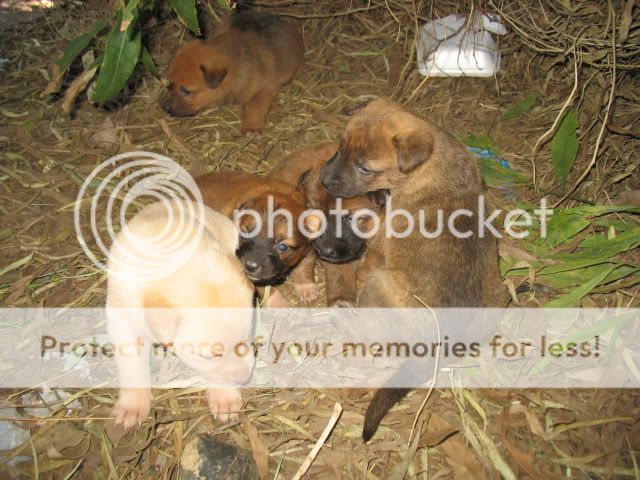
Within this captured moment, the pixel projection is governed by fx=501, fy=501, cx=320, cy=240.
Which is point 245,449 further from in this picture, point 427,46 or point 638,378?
point 427,46

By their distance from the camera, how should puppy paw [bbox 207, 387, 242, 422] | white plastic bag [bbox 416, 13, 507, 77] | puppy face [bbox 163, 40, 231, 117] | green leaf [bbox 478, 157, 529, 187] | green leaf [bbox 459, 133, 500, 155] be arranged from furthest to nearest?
white plastic bag [bbox 416, 13, 507, 77] < puppy face [bbox 163, 40, 231, 117] < green leaf [bbox 459, 133, 500, 155] < green leaf [bbox 478, 157, 529, 187] < puppy paw [bbox 207, 387, 242, 422]

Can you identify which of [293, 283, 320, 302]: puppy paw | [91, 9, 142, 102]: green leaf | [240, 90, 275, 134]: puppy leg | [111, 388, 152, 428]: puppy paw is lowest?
[111, 388, 152, 428]: puppy paw

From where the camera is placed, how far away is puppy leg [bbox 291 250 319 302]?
4180 millimetres

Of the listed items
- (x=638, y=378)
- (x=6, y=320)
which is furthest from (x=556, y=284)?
(x=6, y=320)

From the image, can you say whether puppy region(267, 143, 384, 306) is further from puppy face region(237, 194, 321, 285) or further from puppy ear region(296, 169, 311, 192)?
puppy face region(237, 194, 321, 285)

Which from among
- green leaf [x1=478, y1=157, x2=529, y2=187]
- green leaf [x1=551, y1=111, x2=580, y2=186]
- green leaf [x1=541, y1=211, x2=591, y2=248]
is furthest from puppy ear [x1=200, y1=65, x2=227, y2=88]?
green leaf [x1=541, y1=211, x2=591, y2=248]

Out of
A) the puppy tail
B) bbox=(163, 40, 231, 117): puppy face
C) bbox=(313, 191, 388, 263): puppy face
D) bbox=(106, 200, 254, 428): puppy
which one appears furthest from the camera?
bbox=(163, 40, 231, 117): puppy face

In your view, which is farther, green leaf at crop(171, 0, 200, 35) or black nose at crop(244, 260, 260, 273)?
black nose at crop(244, 260, 260, 273)

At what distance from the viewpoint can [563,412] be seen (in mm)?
3324

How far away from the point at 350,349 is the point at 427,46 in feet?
13.7

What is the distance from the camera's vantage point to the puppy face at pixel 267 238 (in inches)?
140

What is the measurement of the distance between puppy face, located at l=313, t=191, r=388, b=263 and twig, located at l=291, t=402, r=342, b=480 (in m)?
1.10

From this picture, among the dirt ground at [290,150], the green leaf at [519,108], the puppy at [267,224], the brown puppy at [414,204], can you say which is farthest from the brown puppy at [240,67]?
the green leaf at [519,108]

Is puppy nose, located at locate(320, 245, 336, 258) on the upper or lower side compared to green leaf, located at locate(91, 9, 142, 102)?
lower
